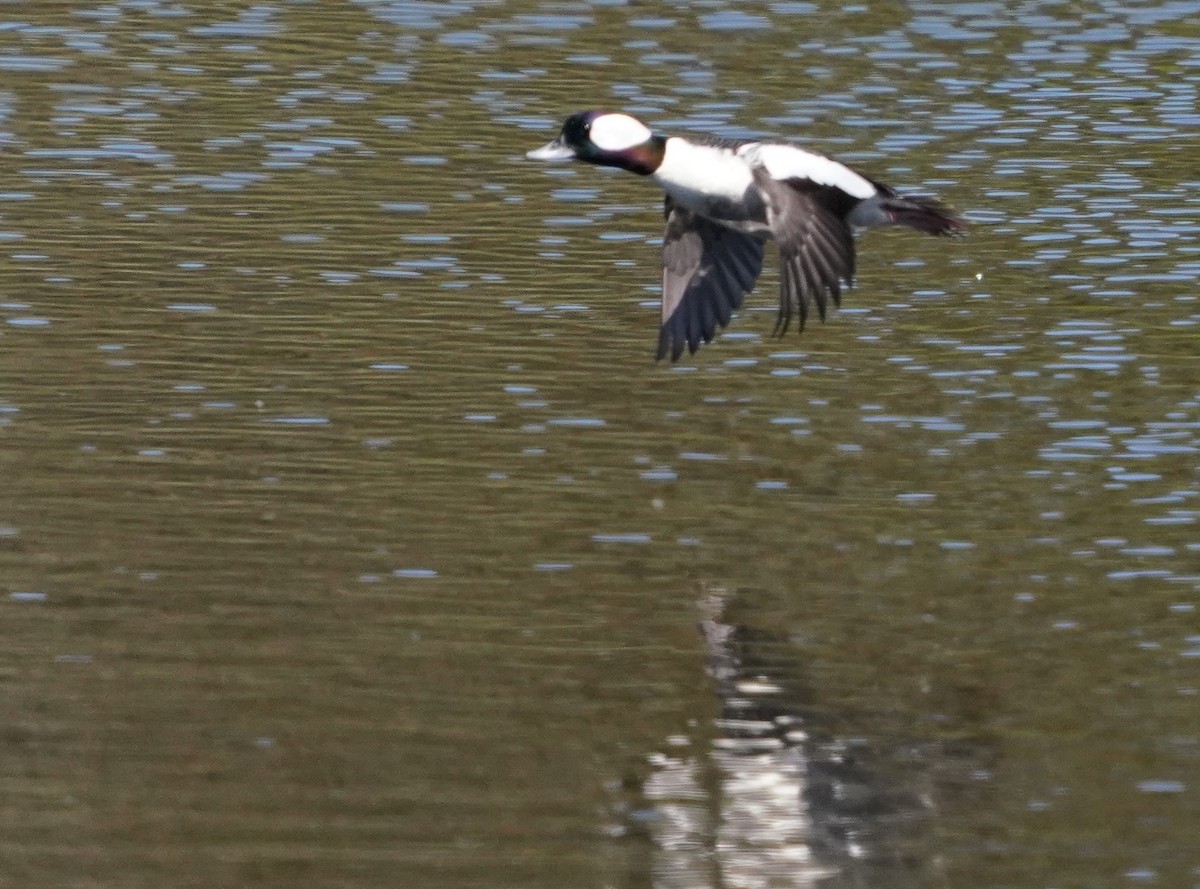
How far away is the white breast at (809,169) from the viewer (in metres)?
12.8

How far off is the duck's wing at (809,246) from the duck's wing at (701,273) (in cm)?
94

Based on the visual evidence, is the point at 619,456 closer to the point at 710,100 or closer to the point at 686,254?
the point at 686,254

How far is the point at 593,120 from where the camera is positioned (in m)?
13.3

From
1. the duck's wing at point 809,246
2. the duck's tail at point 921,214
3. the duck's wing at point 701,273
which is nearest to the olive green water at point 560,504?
the duck's wing at point 701,273

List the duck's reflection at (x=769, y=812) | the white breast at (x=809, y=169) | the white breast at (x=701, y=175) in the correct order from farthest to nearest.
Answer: the white breast at (x=701, y=175) < the white breast at (x=809, y=169) < the duck's reflection at (x=769, y=812)

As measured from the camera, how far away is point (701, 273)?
13.7 m

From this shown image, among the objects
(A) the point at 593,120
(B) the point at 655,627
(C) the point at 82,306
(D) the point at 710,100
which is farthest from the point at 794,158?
(D) the point at 710,100

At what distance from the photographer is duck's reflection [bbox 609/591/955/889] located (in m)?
7.96

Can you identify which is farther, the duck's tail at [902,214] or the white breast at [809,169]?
the duck's tail at [902,214]

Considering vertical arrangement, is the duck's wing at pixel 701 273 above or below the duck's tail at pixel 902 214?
below

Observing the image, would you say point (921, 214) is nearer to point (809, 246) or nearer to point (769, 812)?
point (809, 246)

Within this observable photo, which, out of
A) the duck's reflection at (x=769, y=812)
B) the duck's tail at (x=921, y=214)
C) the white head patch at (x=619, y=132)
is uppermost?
the white head patch at (x=619, y=132)

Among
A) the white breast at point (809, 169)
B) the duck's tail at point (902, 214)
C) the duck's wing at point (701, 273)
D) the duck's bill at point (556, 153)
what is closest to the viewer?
the white breast at point (809, 169)

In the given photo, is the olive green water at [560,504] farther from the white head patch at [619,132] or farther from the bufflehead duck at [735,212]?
the white head patch at [619,132]
